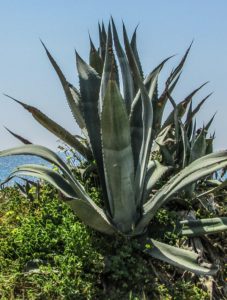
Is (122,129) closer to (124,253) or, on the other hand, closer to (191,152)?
(124,253)

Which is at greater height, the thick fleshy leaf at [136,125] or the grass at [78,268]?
the thick fleshy leaf at [136,125]

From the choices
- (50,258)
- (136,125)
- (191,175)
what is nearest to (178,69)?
(136,125)

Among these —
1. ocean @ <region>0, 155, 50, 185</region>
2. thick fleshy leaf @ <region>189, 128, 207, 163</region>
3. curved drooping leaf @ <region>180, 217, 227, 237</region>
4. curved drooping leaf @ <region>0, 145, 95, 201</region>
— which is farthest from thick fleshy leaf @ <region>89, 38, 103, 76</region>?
curved drooping leaf @ <region>180, 217, 227, 237</region>

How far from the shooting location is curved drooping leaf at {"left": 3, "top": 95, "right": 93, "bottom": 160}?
219 inches

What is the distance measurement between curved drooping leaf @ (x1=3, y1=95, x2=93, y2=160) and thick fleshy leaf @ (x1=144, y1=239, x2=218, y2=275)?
1419mm

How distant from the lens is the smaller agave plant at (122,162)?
4.92m

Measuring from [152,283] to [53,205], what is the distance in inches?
47.7

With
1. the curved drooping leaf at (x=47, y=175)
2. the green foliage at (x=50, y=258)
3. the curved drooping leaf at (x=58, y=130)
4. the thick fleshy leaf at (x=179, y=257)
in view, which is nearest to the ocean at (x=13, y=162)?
the curved drooping leaf at (x=47, y=175)

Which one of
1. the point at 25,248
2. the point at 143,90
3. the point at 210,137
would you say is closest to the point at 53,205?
the point at 25,248

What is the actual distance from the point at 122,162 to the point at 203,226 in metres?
1.07

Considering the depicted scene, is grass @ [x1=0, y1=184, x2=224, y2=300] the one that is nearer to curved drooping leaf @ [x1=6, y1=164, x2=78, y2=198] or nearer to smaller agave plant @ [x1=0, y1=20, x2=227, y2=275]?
smaller agave plant @ [x1=0, y1=20, x2=227, y2=275]

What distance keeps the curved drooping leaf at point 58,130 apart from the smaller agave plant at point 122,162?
0.01 m

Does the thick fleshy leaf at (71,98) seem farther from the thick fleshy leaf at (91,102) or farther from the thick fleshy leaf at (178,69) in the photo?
the thick fleshy leaf at (178,69)

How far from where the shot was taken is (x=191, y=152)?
6.18 metres
